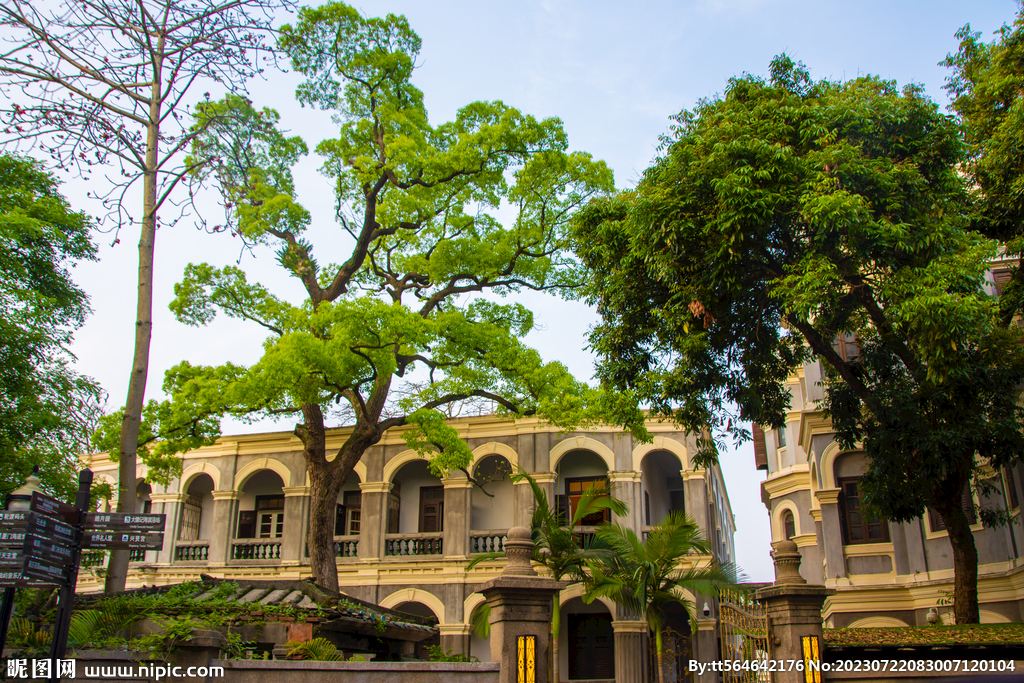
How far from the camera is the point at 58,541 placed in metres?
6.94

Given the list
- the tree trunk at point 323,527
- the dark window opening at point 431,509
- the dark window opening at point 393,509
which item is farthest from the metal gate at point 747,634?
the dark window opening at point 393,509

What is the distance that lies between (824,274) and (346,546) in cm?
1481

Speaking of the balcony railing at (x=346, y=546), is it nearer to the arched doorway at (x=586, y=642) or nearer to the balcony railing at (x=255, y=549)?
the balcony railing at (x=255, y=549)

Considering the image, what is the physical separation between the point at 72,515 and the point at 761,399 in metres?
9.47

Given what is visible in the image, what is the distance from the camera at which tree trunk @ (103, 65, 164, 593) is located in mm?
10820

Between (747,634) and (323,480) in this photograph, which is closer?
(747,634)

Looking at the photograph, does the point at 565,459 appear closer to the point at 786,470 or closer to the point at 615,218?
the point at 786,470

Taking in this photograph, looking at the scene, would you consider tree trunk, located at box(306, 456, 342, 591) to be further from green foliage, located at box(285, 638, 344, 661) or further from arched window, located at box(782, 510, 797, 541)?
arched window, located at box(782, 510, 797, 541)

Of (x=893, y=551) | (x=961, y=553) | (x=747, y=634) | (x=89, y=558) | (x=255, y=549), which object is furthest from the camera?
(x=255, y=549)

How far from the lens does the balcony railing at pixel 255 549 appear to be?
20.4 meters

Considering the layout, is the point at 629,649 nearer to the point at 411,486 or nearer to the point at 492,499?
the point at 492,499

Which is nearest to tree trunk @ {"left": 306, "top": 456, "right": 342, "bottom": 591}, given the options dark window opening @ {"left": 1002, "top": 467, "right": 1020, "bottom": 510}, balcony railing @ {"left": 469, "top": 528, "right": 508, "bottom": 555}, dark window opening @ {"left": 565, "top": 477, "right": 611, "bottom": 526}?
balcony railing @ {"left": 469, "top": 528, "right": 508, "bottom": 555}

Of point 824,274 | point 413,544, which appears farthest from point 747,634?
point 413,544

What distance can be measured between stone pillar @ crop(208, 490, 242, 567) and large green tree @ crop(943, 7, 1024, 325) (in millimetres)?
Answer: 18740
